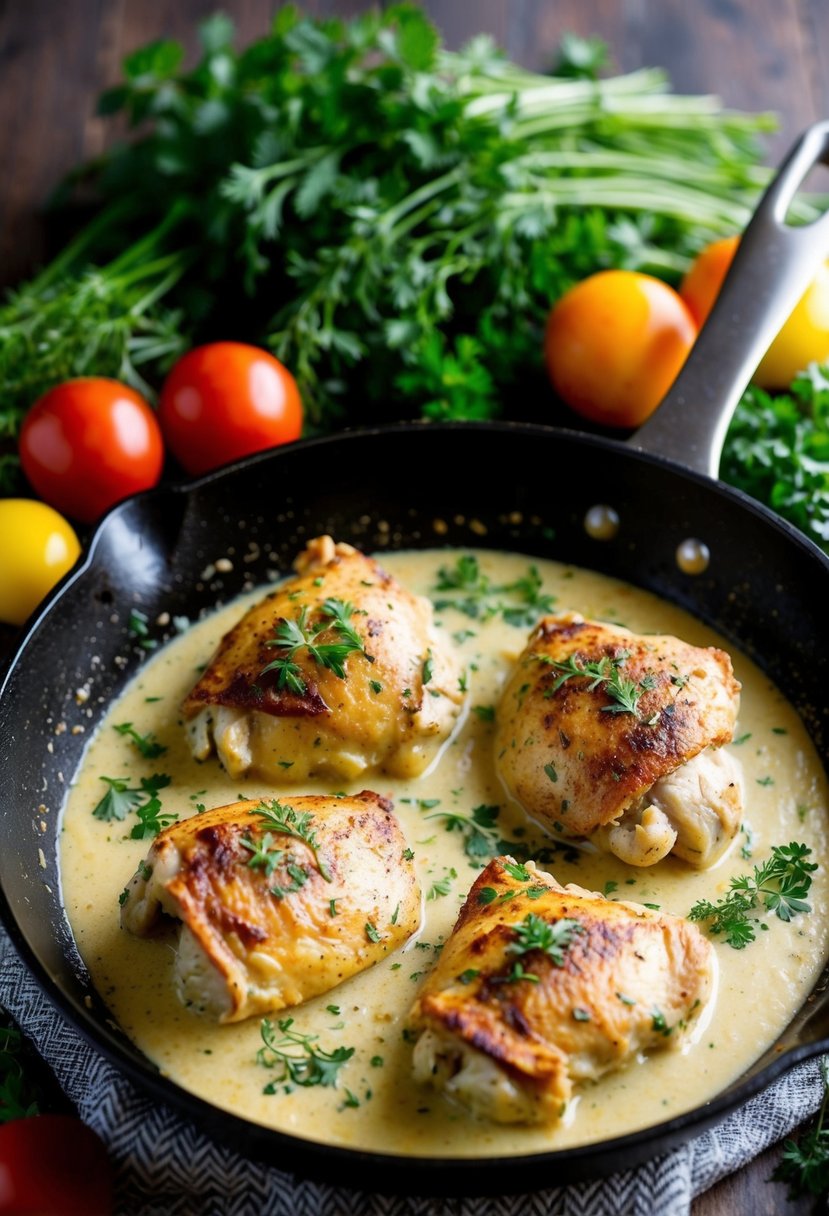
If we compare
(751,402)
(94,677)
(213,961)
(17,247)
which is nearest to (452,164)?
(751,402)

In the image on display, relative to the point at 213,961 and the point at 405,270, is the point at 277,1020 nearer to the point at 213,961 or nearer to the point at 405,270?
the point at 213,961

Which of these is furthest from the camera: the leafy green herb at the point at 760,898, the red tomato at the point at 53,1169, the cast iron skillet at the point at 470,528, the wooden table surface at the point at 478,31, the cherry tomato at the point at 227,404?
the wooden table surface at the point at 478,31

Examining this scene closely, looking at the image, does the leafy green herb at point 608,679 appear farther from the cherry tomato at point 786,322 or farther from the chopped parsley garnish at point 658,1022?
the cherry tomato at point 786,322

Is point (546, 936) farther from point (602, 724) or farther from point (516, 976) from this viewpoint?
point (602, 724)

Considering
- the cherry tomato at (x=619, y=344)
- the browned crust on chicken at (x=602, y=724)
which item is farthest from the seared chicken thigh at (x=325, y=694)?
the cherry tomato at (x=619, y=344)

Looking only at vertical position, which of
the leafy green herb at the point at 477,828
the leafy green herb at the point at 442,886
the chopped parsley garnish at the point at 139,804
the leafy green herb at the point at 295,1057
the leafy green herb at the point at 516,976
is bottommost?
the chopped parsley garnish at the point at 139,804

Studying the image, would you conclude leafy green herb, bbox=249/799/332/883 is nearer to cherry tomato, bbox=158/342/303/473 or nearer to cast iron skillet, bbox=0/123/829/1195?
cast iron skillet, bbox=0/123/829/1195

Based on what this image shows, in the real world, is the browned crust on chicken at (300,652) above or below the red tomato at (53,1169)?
above
